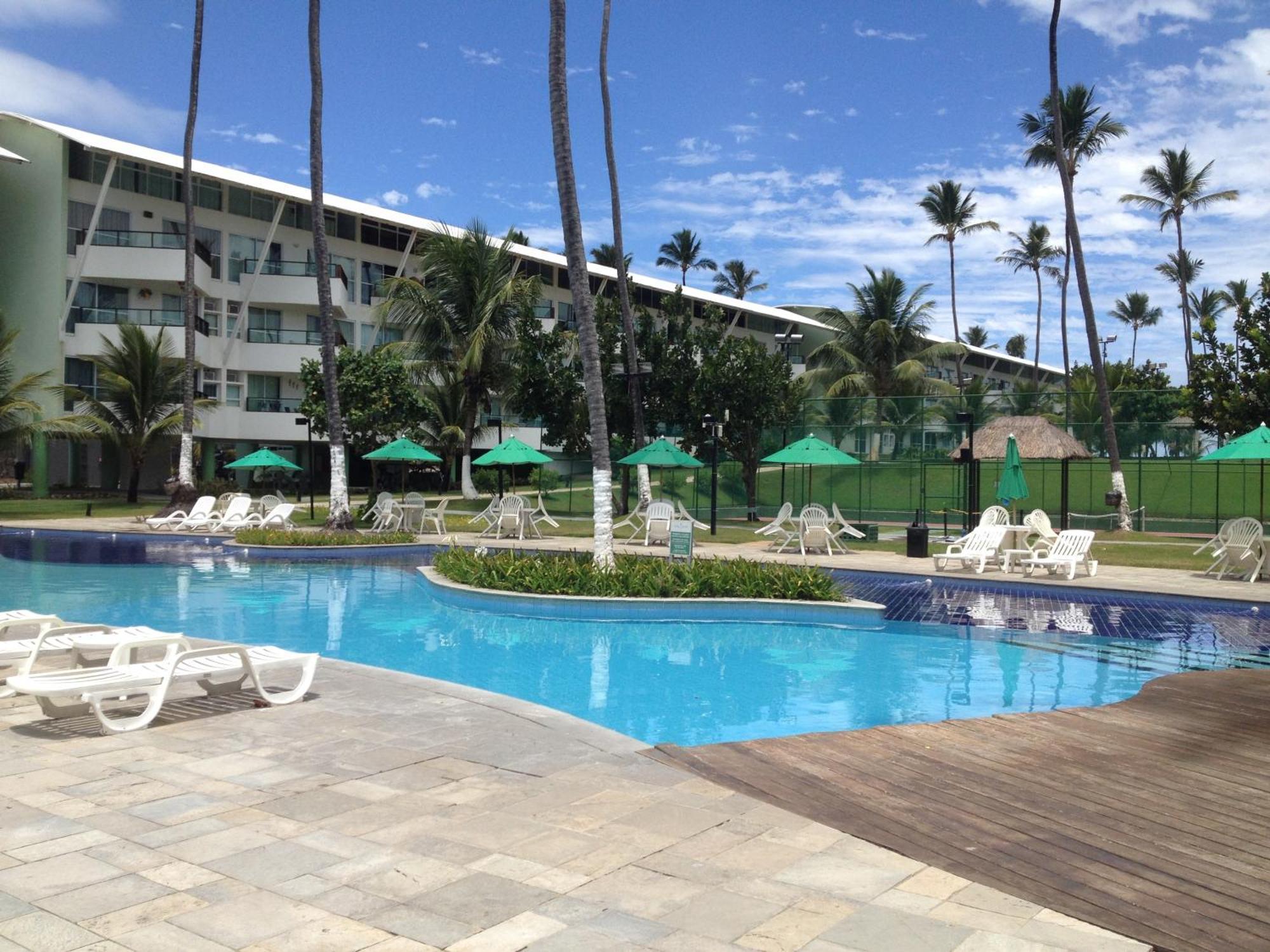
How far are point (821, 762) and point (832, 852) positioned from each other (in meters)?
1.43

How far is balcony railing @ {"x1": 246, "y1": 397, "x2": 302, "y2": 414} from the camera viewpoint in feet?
124

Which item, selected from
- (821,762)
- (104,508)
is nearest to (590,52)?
(104,508)

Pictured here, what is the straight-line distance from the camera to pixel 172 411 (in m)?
33.0

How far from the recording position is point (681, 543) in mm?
15891

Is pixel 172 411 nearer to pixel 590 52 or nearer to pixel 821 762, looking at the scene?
pixel 590 52

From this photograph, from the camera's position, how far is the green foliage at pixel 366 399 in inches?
1111

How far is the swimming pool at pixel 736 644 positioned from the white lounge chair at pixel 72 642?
9.41 ft

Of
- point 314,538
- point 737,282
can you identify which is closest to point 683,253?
point 737,282

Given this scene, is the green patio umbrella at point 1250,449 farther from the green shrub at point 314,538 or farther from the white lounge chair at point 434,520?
the white lounge chair at point 434,520

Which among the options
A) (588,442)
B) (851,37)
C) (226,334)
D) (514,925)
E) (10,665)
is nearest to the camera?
(514,925)

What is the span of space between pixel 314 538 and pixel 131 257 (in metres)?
18.6

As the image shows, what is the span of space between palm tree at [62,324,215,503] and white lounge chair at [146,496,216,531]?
6966mm

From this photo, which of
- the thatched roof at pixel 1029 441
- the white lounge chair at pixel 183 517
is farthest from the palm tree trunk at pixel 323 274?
the thatched roof at pixel 1029 441

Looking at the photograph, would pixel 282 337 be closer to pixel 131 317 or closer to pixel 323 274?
pixel 131 317
